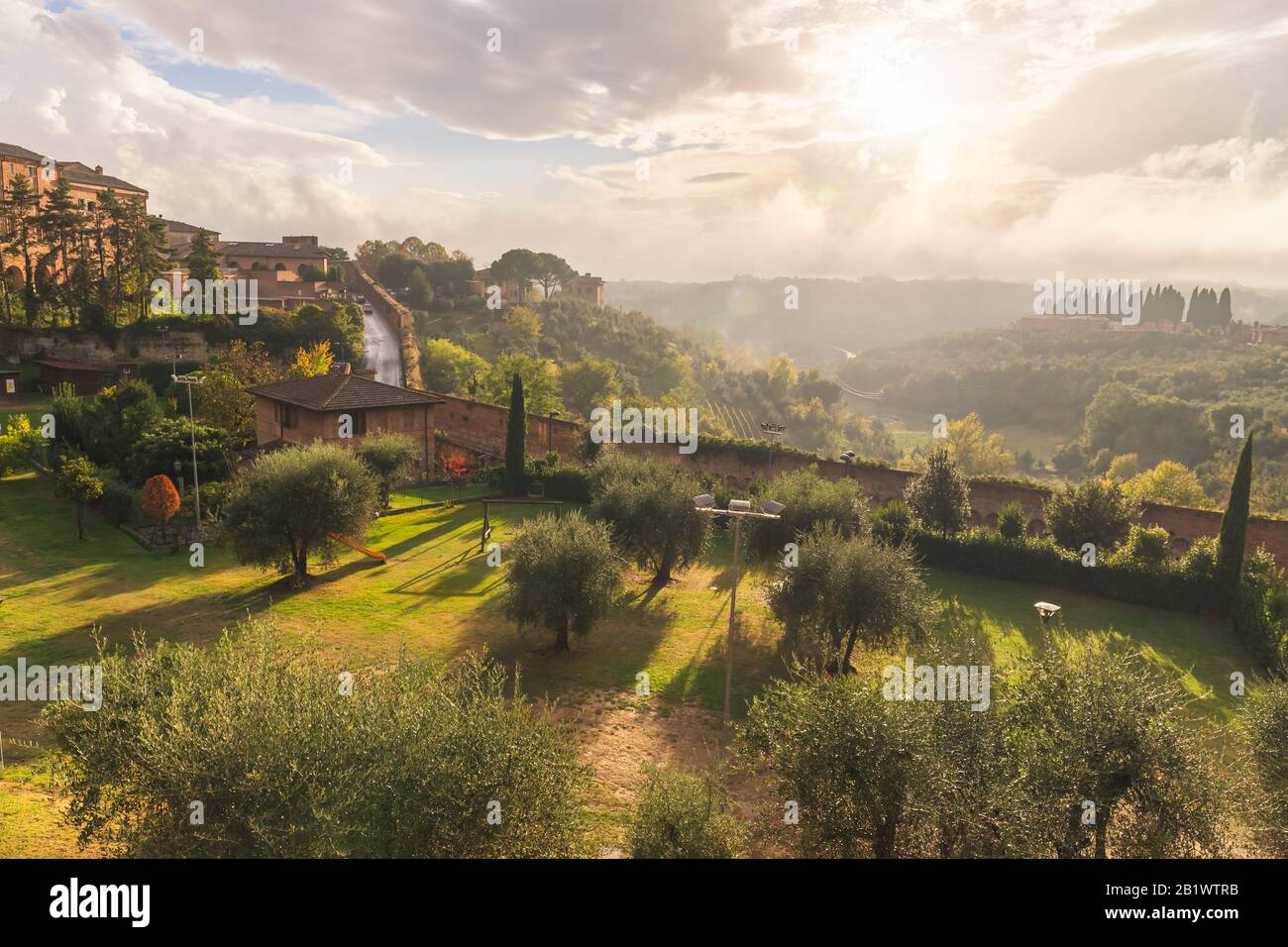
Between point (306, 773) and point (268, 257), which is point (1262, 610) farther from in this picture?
point (268, 257)

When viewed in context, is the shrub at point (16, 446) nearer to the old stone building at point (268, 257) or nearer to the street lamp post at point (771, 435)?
the street lamp post at point (771, 435)

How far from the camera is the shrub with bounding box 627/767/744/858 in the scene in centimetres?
1023

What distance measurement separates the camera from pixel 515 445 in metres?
41.9

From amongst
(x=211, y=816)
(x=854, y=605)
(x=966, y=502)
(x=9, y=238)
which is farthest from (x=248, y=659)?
(x=9, y=238)

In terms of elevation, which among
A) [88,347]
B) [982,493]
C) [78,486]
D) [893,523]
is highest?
[88,347]

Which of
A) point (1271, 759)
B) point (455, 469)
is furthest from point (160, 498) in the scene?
point (1271, 759)

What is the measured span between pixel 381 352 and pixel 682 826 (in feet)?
225

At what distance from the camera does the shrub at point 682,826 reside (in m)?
10.2

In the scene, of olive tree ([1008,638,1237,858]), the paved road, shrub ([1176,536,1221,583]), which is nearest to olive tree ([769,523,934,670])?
olive tree ([1008,638,1237,858])

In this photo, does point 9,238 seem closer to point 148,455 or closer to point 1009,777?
point 148,455

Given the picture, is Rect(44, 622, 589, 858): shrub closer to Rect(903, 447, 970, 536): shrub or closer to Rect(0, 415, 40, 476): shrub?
Rect(903, 447, 970, 536): shrub

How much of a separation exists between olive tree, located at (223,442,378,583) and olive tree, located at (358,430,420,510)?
950 centimetres

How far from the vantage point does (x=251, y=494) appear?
2517cm
